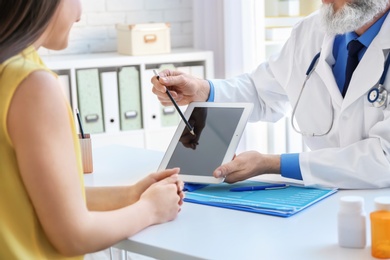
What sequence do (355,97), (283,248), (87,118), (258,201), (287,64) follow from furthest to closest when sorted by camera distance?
(87,118), (287,64), (355,97), (258,201), (283,248)

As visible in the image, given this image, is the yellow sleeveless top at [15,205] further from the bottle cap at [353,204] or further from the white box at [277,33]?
the white box at [277,33]

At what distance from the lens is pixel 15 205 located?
1161mm

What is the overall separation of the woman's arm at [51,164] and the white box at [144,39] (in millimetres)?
2265

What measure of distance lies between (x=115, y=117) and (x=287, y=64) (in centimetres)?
140

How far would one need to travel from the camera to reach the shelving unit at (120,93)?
129 inches

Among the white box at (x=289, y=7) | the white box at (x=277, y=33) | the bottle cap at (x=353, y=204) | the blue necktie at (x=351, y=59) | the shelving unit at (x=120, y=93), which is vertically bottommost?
the shelving unit at (x=120, y=93)

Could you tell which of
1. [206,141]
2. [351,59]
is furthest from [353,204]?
[351,59]

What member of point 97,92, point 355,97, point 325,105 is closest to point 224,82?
point 325,105

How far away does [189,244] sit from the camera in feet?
4.17

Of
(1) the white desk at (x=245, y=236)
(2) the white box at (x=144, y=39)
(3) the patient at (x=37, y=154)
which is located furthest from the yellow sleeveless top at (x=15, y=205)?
(2) the white box at (x=144, y=39)

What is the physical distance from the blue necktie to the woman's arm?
2.99ft

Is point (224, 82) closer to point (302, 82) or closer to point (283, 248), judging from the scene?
point (302, 82)

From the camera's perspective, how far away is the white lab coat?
1.64m

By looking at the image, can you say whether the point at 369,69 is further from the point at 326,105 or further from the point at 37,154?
the point at 37,154
